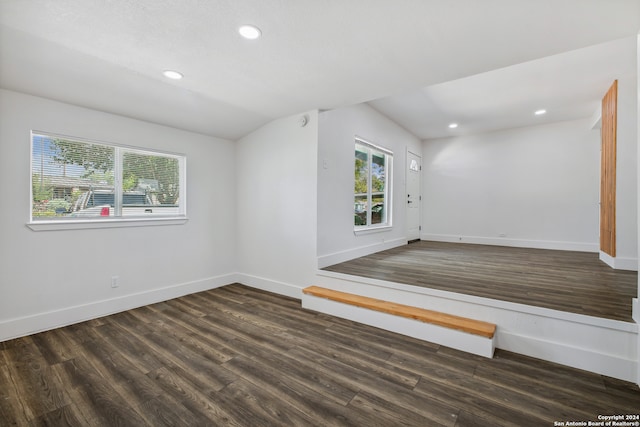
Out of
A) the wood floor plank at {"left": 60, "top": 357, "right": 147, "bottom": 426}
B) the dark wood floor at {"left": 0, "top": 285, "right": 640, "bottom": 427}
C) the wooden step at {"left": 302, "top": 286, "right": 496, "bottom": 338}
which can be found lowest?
the wood floor plank at {"left": 60, "top": 357, "right": 147, "bottom": 426}

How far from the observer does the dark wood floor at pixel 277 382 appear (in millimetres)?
1638

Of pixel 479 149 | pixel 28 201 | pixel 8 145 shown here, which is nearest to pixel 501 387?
pixel 28 201

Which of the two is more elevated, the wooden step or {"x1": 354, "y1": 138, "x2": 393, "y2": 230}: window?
{"x1": 354, "y1": 138, "x2": 393, "y2": 230}: window

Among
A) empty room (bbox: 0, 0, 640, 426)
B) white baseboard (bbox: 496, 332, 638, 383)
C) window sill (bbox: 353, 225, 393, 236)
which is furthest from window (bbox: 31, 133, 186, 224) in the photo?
white baseboard (bbox: 496, 332, 638, 383)

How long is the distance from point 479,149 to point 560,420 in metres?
5.81

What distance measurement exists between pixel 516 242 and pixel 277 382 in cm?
599

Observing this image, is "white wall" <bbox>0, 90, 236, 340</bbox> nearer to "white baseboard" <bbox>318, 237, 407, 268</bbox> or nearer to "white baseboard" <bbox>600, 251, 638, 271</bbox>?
"white baseboard" <bbox>318, 237, 407, 268</bbox>

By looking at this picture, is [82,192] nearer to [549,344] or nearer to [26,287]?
[26,287]

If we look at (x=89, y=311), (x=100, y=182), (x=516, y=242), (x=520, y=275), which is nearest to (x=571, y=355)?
(x=520, y=275)

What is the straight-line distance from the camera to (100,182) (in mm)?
3195

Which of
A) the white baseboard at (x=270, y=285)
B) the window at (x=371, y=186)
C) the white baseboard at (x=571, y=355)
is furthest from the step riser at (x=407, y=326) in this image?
the window at (x=371, y=186)

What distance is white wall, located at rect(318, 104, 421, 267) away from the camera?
12.2 feet

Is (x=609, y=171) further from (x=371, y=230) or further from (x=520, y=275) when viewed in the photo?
(x=371, y=230)

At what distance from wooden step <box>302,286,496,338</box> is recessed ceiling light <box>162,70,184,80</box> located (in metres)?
2.65
